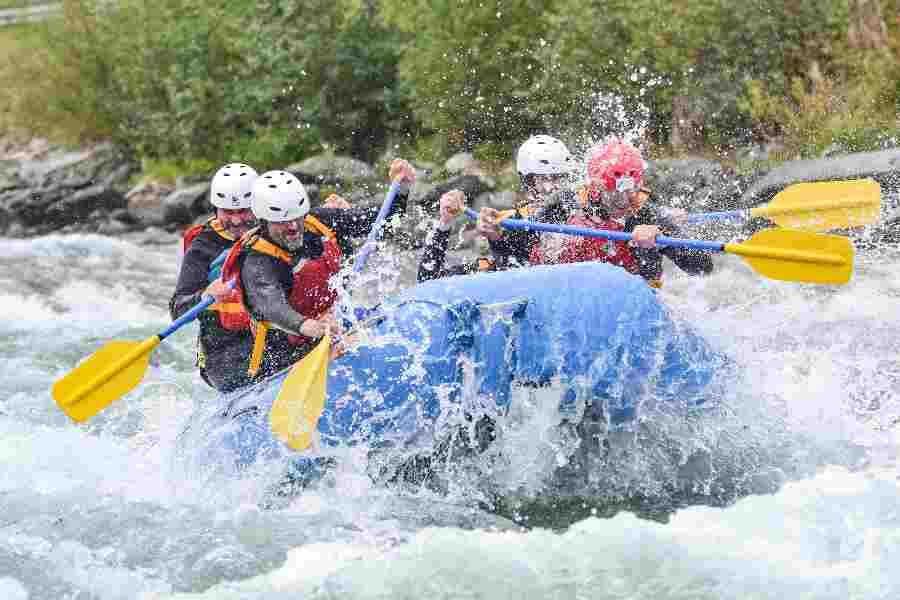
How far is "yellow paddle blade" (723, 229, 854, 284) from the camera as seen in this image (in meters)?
5.80

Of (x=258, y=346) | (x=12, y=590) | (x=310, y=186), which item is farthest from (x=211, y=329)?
(x=310, y=186)

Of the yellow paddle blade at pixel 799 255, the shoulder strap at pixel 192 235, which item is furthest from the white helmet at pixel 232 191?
the yellow paddle blade at pixel 799 255

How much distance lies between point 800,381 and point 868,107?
15.8 feet

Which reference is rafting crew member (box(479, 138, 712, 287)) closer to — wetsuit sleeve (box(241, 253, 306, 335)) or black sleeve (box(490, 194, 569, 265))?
black sleeve (box(490, 194, 569, 265))

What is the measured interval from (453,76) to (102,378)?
23.6 feet

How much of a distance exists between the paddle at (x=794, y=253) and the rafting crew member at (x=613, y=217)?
16.7 inches

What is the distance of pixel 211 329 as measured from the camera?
6867 mm

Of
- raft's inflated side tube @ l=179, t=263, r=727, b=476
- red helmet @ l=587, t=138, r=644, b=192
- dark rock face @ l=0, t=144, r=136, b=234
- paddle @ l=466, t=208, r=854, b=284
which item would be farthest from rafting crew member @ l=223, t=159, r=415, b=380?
dark rock face @ l=0, t=144, r=136, b=234

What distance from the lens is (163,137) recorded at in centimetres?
1641

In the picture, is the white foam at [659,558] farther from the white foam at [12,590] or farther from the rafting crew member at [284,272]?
the rafting crew member at [284,272]

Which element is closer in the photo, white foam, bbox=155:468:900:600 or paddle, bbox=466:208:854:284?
white foam, bbox=155:468:900:600

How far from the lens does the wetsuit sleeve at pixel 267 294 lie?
5941 mm

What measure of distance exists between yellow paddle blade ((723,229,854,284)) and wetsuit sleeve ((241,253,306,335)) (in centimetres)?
199

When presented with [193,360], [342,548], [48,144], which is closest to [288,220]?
[342,548]
